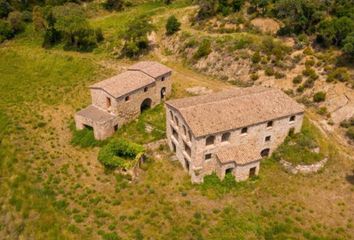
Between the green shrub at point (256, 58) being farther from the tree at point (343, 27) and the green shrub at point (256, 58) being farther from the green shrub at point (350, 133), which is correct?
the green shrub at point (350, 133)

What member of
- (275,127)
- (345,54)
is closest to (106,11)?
(345,54)

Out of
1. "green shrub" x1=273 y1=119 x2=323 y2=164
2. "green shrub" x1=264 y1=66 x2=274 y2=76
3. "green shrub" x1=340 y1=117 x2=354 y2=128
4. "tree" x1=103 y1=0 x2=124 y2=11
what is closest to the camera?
"green shrub" x1=273 y1=119 x2=323 y2=164

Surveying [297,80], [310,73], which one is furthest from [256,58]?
[310,73]

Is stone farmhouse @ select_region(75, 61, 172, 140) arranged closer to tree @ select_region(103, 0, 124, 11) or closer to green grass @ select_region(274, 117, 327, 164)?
green grass @ select_region(274, 117, 327, 164)

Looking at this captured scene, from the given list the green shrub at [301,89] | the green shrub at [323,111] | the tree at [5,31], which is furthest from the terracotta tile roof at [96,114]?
the tree at [5,31]

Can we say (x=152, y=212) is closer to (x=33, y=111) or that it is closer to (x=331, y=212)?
(x=331, y=212)

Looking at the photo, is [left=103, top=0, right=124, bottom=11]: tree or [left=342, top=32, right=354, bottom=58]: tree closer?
[left=342, top=32, right=354, bottom=58]: tree

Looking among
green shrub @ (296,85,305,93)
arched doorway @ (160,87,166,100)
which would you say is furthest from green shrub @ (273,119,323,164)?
arched doorway @ (160,87,166,100)

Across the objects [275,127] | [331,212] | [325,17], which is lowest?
[331,212]
